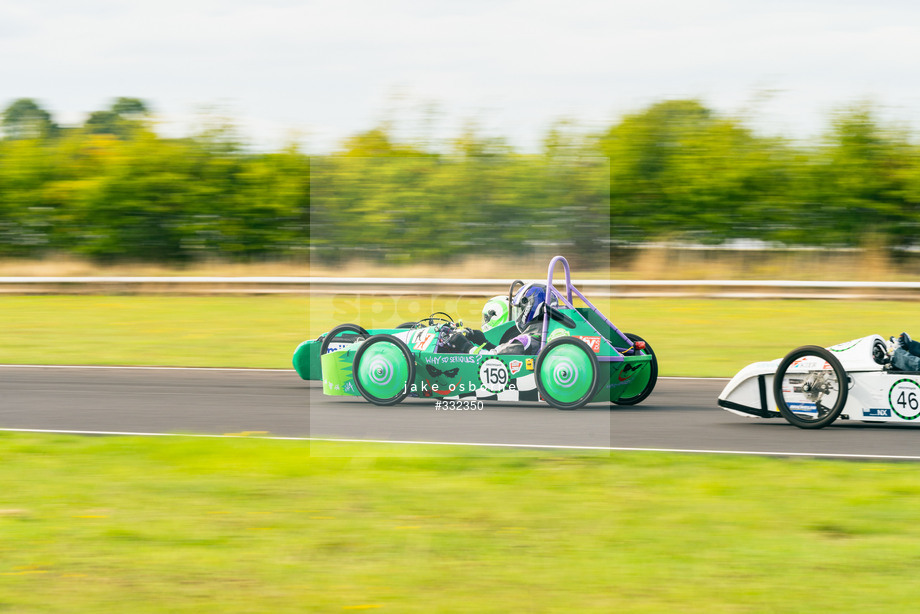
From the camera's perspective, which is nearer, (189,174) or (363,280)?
(363,280)

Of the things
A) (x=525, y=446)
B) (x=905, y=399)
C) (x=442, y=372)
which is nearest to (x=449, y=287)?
(x=442, y=372)

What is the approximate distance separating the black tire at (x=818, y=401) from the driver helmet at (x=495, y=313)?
2.83 meters

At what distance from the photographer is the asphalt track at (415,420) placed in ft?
26.5

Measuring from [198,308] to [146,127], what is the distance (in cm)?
906

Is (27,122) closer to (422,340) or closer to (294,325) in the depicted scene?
(294,325)

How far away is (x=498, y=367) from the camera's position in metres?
9.31

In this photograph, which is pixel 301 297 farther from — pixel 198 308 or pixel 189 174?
pixel 189 174

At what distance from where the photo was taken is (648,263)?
74.9ft

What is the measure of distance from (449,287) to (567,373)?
9.75 metres

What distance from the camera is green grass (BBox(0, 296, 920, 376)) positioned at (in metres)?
13.3

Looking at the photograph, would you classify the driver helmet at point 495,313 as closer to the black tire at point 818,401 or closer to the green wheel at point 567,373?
the green wheel at point 567,373

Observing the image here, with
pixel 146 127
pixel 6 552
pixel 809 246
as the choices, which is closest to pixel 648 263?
pixel 809 246

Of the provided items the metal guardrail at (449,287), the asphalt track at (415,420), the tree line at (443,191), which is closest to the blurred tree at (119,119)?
the tree line at (443,191)

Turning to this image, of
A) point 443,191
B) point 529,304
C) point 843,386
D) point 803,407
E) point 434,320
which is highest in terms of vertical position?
point 443,191
